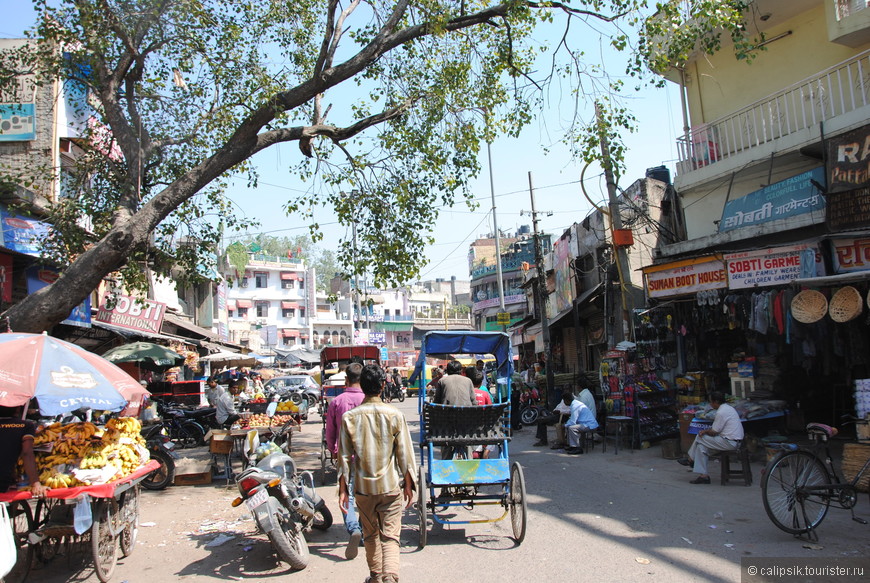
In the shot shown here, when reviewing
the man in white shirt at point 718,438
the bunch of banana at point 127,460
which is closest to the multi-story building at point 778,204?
the man in white shirt at point 718,438

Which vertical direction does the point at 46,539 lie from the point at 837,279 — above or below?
below

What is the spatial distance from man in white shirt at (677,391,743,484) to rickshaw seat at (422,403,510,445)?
3659 mm

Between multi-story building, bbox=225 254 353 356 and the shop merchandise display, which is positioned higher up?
multi-story building, bbox=225 254 353 356

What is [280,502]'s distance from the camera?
585cm

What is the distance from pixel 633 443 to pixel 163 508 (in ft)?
27.9

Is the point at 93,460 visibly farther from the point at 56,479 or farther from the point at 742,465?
the point at 742,465

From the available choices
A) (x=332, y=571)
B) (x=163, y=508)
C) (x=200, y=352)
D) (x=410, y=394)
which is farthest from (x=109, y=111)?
(x=410, y=394)

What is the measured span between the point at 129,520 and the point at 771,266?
986 cm

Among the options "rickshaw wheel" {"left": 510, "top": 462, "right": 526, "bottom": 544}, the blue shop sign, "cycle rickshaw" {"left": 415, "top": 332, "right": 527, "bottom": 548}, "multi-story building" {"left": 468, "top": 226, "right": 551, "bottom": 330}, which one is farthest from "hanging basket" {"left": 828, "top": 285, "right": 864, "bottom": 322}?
"multi-story building" {"left": 468, "top": 226, "right": 551, "bottom": 330}

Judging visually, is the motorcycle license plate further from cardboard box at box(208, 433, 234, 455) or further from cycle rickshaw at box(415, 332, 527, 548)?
cardboard box at box(208, 433, 234, 455)

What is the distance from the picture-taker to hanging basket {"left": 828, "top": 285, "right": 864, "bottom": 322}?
859cm

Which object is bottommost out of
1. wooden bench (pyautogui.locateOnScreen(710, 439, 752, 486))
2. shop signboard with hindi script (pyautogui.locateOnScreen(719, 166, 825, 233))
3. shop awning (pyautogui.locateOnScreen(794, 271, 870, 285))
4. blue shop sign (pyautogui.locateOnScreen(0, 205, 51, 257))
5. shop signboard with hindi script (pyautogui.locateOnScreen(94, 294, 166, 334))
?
wooden bench (pyautogui.locateOnScreen(710, 439, 752, 486))

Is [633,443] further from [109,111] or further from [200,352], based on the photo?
[200,352]

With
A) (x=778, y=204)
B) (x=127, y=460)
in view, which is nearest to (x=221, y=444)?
(x=127, y=460)
